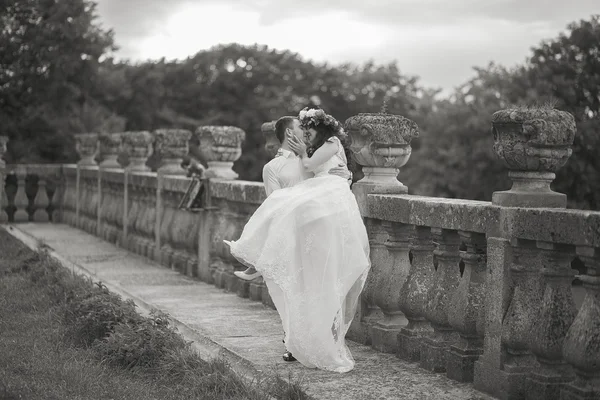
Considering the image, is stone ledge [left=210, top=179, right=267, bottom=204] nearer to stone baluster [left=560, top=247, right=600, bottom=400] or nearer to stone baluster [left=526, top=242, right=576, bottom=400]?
stone baluster [left=526, top=242, right=576, bottom=400]

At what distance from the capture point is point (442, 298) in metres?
6.11

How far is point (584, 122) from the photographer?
38.8 meters

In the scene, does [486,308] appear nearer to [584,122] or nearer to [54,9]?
[54,9]

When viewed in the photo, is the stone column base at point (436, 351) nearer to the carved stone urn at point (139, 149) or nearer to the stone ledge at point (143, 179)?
the stone ledge at point (143, 179)

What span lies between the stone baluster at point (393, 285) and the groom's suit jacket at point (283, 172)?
0.80 m

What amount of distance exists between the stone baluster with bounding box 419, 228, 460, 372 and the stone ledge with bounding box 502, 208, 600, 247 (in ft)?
2.54

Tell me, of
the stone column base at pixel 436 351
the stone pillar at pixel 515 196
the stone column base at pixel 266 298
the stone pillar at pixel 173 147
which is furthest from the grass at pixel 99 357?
the stone pillar at pixel 173 147

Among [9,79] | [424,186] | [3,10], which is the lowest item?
[424,186]

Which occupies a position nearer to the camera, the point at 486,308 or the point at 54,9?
the point at 486,308

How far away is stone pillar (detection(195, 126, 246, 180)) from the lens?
445 inches

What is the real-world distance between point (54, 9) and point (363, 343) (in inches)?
658

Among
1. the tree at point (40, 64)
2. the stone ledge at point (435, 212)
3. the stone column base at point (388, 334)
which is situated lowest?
the stone column base at point (388, 334)

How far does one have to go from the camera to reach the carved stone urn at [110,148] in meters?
16.8

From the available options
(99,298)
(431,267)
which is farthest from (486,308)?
(99,298)
